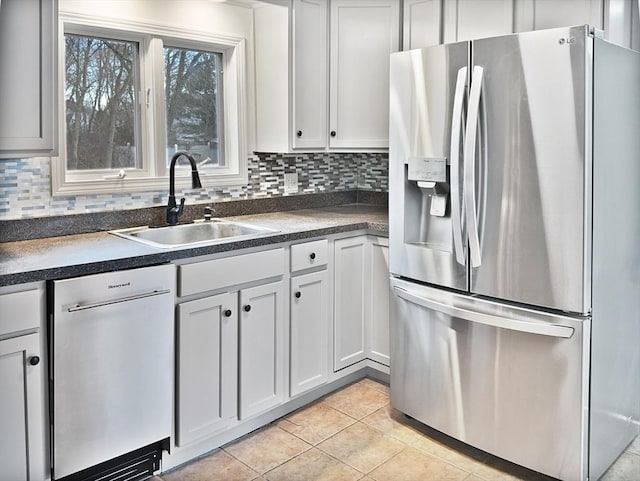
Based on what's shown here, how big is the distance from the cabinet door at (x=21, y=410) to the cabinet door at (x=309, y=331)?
3.80ft

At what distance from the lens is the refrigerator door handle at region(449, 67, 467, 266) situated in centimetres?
229

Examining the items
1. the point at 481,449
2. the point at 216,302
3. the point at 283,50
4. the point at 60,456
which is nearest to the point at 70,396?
the point at 60,456

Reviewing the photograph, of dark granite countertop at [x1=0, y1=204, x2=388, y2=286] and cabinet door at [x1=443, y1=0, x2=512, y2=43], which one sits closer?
dark granite countertop at [x1=0, y1=204, x2=388, y2=286]

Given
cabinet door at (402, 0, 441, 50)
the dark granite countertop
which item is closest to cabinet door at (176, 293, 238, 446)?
the dark granite countertop

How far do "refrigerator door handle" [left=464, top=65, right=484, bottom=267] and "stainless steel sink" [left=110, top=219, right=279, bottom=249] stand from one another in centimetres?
88

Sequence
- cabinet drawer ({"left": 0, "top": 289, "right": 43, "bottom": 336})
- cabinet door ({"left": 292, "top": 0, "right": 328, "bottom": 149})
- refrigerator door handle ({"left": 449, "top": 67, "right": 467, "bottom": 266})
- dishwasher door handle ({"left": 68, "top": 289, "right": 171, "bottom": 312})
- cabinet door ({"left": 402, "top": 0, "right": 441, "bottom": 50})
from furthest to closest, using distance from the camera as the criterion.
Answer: cabinet door ({"left": 292, "top": 0, "right": 328, "bottom": 149}), cabinet door ({"left": 402, "top": 0, "right": 441, "bottom": 50}), refrigerator door handle ({"left": 449, "top": 67, "right": 467, "bottom": 266}), dishwasher door handle ({"left": 68, "top": 289, "right": 171, "bottom": 312}), cabinet drawer ({"left": 0, "top": 289, "right": 43, "bottom": 336})

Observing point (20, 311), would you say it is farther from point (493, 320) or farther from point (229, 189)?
point (493, 320)

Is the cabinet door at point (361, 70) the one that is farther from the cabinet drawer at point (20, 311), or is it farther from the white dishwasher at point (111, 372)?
the cabinet drawer at point (20, 311)

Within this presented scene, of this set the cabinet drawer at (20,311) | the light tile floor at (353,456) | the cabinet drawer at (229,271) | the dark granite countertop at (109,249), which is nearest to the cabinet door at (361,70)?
the dark granite countertop at (109,249)

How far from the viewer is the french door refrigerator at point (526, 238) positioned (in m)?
2.09

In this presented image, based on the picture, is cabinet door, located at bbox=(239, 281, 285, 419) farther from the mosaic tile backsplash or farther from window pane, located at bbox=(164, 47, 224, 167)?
window pane, located at bbox=(164, 47, 224, 167)

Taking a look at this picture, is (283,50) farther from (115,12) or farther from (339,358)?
(339,358)

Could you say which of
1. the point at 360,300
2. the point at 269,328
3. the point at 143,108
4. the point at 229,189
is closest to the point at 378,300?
the point at 360,300

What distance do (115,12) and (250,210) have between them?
46.8 inches
